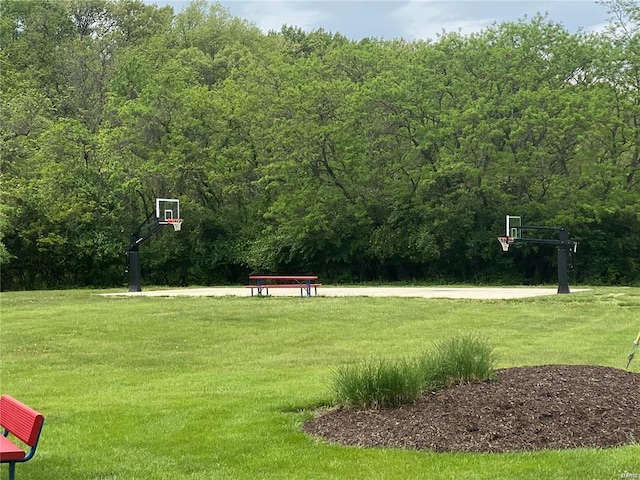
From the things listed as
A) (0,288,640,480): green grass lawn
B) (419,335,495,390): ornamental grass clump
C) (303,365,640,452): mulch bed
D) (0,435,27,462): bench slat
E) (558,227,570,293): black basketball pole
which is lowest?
(0,288,640,480): green grass lawn

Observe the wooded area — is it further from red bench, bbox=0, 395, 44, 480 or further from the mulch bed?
red bench, bbox=0, 395, 44, 480

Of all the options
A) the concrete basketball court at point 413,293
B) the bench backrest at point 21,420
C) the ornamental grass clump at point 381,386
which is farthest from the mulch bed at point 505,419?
the concrete basketball court at point 413,293

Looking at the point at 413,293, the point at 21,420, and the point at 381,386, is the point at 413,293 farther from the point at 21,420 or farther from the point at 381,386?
the point at 21,420

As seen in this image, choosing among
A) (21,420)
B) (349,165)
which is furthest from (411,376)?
(349,165)

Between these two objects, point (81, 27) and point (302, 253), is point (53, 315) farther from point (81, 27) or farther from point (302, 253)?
point (81, 27)

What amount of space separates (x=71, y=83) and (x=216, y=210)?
14348mm

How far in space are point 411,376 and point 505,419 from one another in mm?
1081

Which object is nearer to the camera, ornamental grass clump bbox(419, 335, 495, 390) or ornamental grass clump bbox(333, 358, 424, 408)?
ornamental grass clump bbox(333, 358, 424, 408)

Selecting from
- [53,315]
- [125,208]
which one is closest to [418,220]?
[125,208]

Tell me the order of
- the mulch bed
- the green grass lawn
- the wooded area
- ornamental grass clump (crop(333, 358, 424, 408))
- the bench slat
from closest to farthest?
the bench slat
the green grass lawn
the mulch bed
ornamental grass clump (crop(333, 358, 424, 408))
the wooded area

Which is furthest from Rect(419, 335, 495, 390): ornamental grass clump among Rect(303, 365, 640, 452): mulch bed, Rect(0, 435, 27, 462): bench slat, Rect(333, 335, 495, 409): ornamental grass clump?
Rect(0, 435, 27, 462): bench slat

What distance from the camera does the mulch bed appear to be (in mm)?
6484

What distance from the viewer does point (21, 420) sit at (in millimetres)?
5602

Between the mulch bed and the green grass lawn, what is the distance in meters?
0.26
